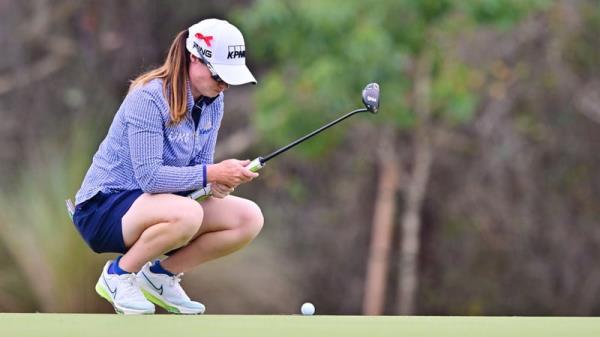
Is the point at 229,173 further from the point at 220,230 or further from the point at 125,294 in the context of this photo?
the point at 125,294

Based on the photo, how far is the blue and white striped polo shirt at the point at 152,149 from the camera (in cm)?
645

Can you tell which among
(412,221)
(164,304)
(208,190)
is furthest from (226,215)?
(412,221)

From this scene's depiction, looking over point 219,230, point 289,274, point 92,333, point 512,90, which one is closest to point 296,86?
point 289,274

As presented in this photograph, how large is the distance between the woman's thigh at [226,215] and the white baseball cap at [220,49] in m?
0.68

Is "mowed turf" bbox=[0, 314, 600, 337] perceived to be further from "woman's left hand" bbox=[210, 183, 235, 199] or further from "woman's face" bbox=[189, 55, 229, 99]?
"woman's face" bbox=[189, 55, 229, 99]

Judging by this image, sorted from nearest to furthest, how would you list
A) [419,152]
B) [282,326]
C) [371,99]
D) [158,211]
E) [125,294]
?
[282,326] → [158,211] → [125,294] → [371,99] → [419,152]

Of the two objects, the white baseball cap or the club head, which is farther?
the club head

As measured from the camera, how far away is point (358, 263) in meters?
15.1

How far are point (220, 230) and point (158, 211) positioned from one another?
1.69ft

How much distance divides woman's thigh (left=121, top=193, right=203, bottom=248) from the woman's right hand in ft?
0.54

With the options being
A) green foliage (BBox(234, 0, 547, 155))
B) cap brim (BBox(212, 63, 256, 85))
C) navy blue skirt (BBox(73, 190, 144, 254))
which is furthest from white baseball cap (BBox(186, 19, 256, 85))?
green foliage (BBox(234, 0, 547, 155))

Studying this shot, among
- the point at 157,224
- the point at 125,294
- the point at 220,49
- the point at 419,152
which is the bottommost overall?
the point at 419,152

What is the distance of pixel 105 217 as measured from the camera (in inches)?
265

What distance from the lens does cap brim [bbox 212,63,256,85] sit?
6.55 meters
